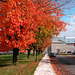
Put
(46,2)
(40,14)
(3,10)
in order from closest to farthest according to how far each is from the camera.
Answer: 1. (3,10)
2. (40,14)
3. (46,2)

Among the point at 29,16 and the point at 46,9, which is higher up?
the point at 46,9

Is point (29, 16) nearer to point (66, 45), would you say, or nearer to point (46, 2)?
point (46, 2)

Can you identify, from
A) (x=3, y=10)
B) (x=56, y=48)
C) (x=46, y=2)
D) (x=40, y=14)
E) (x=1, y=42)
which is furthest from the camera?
(x=56, y=48)

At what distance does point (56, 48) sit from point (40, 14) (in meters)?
96.1

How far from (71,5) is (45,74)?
5.58 metres

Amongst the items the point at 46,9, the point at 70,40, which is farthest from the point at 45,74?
the point at 70,40

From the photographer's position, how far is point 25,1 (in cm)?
1004

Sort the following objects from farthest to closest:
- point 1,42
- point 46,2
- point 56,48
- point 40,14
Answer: point 56,48, point 1,42, point 46,2, point 40,14

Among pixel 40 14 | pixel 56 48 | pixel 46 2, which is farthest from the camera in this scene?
pixel 56 48

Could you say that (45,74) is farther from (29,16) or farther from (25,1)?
(25,1)

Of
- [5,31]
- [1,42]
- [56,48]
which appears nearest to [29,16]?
[5,31]

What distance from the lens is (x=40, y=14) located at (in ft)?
36.3

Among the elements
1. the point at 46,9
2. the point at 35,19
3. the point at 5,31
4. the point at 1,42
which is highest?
the point at 46,9

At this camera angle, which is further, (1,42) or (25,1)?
(1,42)
